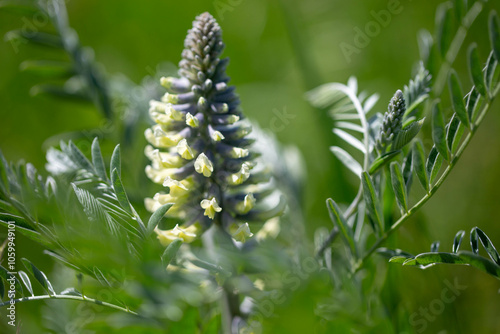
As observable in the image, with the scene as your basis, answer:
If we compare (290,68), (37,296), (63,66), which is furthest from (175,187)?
(290,68)

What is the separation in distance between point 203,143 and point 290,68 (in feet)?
3.29

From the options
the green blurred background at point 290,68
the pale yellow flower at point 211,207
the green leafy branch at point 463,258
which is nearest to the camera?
the green leafy branch at point 463,258

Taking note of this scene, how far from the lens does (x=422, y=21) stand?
4.87 ft

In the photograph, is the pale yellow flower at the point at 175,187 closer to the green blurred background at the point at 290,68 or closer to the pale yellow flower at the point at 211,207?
the pale yellow flower at the point at 211,207

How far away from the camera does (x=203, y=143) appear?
65 centimetres

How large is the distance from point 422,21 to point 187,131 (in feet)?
3.75

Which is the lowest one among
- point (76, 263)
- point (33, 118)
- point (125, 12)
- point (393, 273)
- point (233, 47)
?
point (393, 273)

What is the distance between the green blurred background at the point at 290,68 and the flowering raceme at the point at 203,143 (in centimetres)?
45

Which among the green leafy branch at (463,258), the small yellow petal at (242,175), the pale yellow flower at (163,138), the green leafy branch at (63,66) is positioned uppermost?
the green leafy branch at (63,66)

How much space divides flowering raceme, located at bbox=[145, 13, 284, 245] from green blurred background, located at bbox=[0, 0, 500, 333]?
45cm

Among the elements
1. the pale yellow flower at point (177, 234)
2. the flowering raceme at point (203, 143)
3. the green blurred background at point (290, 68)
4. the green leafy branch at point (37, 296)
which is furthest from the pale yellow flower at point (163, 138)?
the green blurred background at point (290, 68)

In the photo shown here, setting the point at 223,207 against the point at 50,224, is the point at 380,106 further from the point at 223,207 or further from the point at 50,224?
the point at 50,224

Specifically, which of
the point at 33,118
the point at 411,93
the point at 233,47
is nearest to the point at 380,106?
the point at 233,47

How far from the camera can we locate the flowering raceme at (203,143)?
24.2 inches
